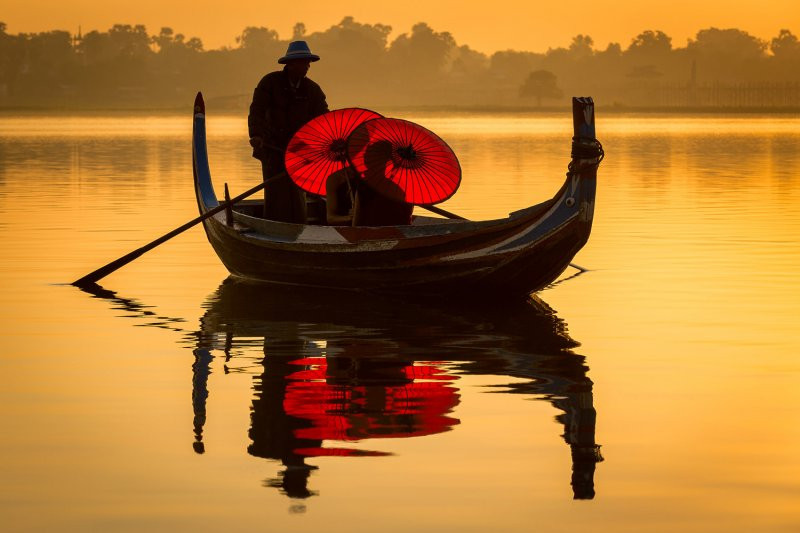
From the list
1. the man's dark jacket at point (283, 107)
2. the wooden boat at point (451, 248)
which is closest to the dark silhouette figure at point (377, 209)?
the wooden boat at point (451, 248)

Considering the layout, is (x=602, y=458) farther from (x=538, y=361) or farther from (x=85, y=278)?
(x=85, y=278)

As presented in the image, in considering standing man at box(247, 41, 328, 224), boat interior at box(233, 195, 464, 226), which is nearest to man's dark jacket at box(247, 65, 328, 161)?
standing man at box(247, 41, 328, 224)

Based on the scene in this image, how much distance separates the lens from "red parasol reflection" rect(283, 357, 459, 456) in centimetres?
804

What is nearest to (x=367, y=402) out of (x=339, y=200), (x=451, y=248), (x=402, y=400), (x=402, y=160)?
(x=402, y=400)

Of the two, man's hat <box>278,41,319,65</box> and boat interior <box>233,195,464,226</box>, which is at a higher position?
man's hat <box>278,41,319,65</box>

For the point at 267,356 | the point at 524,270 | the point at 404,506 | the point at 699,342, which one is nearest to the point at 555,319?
the point at 524,270

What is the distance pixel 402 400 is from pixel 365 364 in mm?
1447

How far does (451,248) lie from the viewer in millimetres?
12836

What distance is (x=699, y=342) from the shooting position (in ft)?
37.0

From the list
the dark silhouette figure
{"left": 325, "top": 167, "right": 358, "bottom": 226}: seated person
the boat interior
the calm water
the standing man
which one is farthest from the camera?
the boat interior

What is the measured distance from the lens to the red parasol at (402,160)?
13336mm

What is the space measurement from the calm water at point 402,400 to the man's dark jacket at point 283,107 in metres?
1.55

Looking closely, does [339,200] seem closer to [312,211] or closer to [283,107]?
[283,107]

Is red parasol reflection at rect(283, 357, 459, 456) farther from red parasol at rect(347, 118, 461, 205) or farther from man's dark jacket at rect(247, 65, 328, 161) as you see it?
man's dark jacket at rect(247, 65, 328, 161)
